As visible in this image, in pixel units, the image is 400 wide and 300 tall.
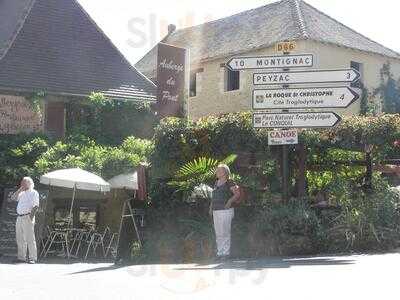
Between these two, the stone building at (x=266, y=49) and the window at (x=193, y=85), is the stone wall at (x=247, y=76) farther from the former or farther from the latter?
the window at (x=193, y=85)

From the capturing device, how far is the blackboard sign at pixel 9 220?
589 inches

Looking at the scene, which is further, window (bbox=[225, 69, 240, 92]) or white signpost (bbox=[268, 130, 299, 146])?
window (bbox=[225, 69, 240, 92])

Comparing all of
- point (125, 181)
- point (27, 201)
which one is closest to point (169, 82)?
point (125, 181)

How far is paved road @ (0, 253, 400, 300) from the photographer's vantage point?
296 inches

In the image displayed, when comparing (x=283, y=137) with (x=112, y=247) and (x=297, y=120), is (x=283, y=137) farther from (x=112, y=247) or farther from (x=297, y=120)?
(x=112, y=247)

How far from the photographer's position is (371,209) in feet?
38.0

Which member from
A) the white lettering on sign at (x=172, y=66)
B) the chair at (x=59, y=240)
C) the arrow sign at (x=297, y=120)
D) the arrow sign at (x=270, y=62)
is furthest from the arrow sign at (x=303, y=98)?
the white lettering on sign at (x=172, y=66)

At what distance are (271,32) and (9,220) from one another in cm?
1555

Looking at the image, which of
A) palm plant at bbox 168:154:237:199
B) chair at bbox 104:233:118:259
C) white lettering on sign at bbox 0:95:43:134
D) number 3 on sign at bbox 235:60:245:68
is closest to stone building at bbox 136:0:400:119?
white lettering on sign at bbox 0:95:43:134

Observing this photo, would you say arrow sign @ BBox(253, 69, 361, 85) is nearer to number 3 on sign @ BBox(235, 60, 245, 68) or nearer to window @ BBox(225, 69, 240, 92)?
number 3 on sign @ BBox(235, 60, 245, 68)

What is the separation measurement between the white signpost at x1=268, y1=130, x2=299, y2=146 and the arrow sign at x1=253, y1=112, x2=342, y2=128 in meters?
0.14

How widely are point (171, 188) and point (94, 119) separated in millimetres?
10160

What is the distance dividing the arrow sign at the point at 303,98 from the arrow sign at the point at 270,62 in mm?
460

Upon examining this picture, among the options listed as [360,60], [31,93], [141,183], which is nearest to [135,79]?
[31,93]
